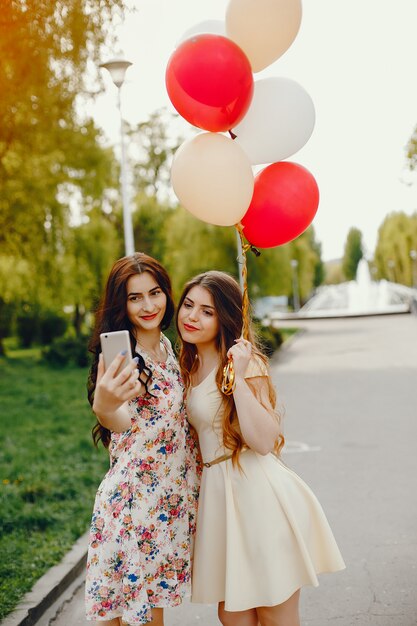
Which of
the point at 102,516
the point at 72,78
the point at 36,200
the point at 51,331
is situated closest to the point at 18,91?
the point at 72,78

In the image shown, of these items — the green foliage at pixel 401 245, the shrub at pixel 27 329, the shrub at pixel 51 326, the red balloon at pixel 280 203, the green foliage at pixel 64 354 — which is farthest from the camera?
the green foliage at pixel 401 245

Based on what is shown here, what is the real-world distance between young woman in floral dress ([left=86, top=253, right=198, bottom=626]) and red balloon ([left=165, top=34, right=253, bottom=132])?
0.67 metres

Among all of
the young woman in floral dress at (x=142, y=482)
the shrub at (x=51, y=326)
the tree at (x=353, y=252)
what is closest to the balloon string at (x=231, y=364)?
the young woman in floral dress at (x=142, y=482)

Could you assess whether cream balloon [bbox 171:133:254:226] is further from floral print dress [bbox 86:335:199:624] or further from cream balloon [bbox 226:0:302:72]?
floral print dress [bbox 86:335:199:624]

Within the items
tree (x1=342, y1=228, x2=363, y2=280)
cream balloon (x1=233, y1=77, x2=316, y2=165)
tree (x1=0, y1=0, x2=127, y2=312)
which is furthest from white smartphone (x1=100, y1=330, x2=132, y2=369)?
tree (x1=342, y1=228, x2=363, y2=280)

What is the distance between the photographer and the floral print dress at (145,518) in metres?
2.91

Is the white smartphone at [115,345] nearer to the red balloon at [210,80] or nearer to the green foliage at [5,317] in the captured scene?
the red balloon at [210,80]

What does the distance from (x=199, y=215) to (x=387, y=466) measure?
16.9 feet

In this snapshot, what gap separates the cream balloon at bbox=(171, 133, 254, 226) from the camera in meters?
3.18

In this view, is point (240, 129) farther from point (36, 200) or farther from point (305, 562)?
point (36, 200)

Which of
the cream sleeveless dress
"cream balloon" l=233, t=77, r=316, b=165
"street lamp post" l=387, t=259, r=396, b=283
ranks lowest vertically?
the cream sleeveless dress

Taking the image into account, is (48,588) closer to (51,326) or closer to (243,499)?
(243,499)

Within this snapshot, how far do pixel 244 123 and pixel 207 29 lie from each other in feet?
1.43

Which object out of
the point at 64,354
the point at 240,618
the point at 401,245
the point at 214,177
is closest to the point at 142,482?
the point at 240,618
